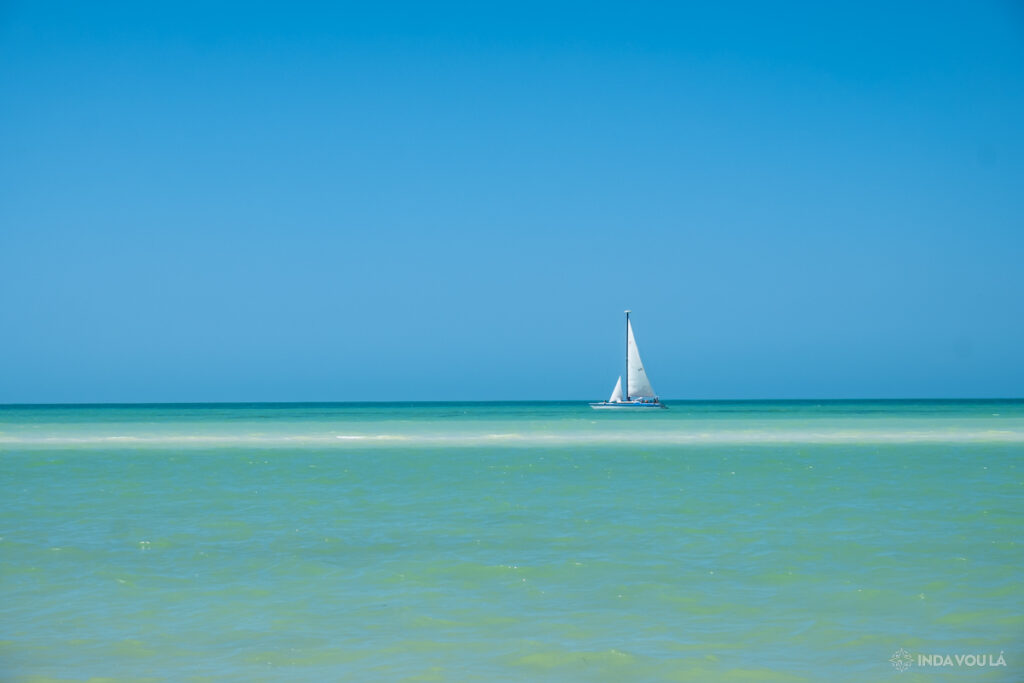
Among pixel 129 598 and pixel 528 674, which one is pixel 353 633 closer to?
pixel 528 674

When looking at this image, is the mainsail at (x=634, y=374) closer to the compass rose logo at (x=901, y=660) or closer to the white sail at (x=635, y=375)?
the white sail at (x=635, y=375)

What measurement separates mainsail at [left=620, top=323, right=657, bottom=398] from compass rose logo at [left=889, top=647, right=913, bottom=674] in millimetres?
69750

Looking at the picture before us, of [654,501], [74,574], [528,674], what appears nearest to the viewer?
[528,674]

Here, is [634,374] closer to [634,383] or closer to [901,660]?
[634,383]

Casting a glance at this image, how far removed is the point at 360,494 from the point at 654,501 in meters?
5.82

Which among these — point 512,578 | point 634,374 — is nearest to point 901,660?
point 512,578

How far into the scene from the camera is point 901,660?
7184 mm

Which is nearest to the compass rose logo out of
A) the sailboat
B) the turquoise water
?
the turquoise water

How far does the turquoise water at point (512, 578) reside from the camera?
7301 mm

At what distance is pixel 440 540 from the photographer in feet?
41.2

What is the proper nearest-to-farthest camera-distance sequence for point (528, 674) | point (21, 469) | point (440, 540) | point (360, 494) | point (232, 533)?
point (528, 674) → point (440, 540) → point (232, 533) → point (360, 494) → point (21, 469)

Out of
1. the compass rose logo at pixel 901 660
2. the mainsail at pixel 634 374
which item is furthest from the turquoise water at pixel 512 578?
the mainsail at pixel 634 374

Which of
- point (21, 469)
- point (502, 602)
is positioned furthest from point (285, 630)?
point (21, 469)

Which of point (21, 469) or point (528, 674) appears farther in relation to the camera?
point (21, 469)
